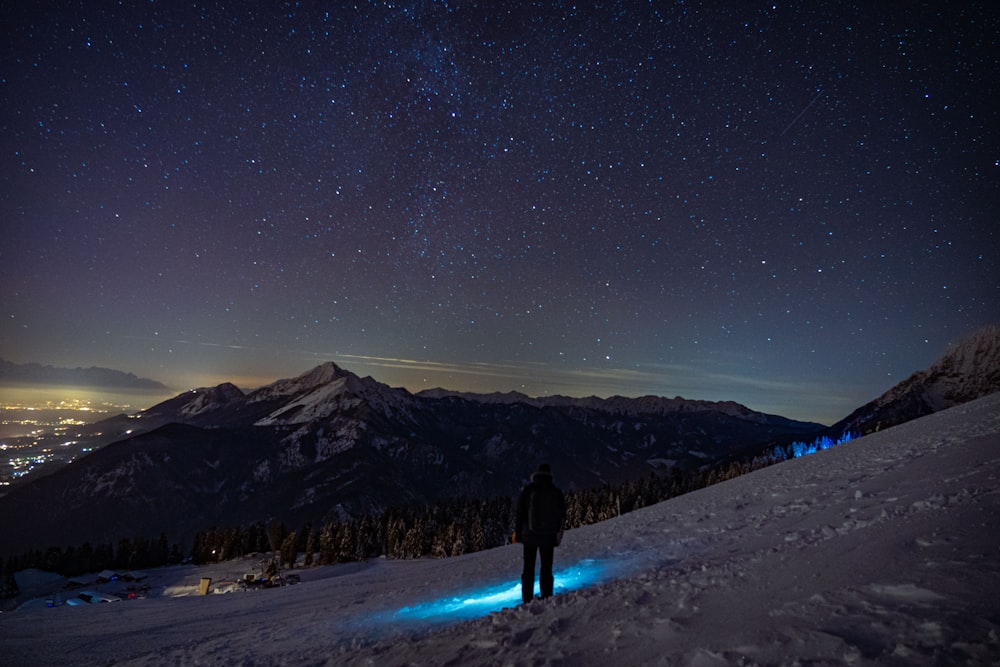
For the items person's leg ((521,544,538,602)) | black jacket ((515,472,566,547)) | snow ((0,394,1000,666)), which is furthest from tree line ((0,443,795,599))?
person's leg ((521,544,538,602))

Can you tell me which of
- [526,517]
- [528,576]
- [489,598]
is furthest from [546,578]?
[489,598]

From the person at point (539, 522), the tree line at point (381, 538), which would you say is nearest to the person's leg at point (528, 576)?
the person at point (539, 522)

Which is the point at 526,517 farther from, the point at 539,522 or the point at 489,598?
the point at 489,598

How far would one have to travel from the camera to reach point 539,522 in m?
10.5

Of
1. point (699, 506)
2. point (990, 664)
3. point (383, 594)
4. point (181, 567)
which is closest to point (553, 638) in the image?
point (990, 664)

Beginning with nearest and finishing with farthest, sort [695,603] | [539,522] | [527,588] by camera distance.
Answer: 1. [695,603]
2. [527,588]
3. [539,522]

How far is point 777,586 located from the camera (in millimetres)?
7152

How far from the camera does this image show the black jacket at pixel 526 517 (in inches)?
411

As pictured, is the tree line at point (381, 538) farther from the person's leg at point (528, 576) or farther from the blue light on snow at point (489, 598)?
the person's leg at point (528, 576)

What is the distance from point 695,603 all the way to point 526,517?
4.41m

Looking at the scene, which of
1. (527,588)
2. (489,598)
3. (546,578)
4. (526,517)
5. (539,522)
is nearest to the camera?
(546,578)

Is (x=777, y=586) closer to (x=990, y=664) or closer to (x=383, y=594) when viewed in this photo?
(x=990, y=664)

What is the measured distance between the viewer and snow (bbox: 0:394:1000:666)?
5.20 meters

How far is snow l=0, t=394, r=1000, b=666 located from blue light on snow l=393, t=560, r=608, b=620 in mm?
88
